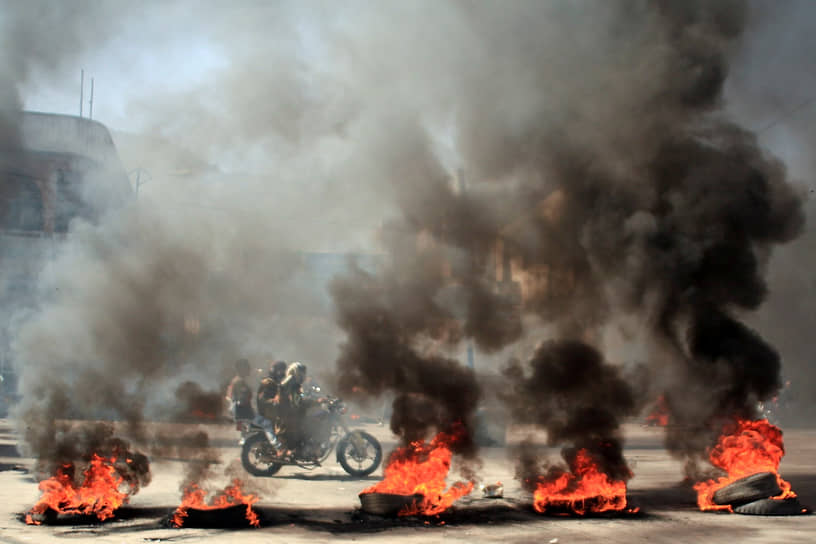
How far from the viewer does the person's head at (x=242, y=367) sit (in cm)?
1288

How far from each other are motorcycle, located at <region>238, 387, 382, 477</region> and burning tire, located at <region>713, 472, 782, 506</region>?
526cm

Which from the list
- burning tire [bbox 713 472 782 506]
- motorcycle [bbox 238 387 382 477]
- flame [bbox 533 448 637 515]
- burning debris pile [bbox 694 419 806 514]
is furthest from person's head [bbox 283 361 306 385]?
burning tire [bbox 713 472 782 506]

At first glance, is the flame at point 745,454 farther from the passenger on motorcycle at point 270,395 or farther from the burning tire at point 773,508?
the passenger on motorcycle at point 270,395

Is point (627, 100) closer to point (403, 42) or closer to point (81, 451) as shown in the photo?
point (403, 42)

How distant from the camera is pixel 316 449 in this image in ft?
38.0

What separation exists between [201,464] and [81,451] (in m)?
1.28

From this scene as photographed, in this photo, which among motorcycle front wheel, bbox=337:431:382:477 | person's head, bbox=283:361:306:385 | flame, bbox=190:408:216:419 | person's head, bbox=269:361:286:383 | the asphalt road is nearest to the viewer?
the asphalt road

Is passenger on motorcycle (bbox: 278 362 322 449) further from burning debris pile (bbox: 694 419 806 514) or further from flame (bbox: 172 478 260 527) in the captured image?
burning debris pile (bbox: 694 419 806 514)

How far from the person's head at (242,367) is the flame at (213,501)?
15.6 feet

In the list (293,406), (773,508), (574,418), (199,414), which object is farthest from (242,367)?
(773,508)

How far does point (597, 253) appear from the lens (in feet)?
33.1

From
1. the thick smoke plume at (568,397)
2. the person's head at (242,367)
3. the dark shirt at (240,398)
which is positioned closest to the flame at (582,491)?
the thick smoke plume at (568,397)

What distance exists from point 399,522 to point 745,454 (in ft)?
13.5

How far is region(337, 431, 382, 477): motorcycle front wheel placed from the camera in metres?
11.6
